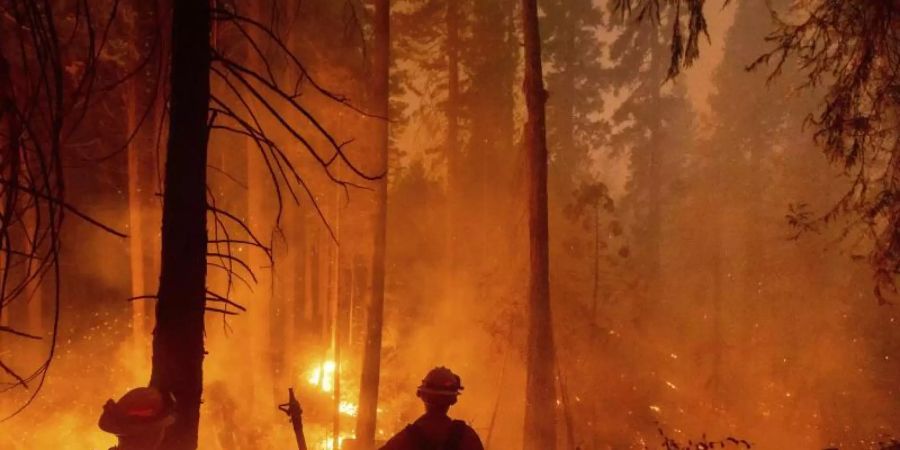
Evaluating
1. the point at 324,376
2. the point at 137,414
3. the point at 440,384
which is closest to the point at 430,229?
the point at 324,376

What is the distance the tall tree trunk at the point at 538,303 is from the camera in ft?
34.1

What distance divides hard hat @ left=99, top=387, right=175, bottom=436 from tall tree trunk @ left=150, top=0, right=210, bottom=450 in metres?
0.16

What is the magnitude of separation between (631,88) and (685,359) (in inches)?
636

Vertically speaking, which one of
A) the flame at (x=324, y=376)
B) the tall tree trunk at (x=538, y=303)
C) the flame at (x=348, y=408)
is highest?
the tall tree trunk at (x=538, y=303)

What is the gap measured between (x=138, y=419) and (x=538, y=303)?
346 inches

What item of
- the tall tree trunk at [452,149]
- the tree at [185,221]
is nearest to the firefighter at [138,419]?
the tree at [185,221]

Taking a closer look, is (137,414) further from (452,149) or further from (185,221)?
(452,149)

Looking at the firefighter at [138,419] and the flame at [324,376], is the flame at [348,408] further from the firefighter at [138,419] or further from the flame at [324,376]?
the firefighter at [138,419]

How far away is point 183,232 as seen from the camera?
9.43ft

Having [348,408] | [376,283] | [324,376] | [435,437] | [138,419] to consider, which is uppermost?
[138,419]

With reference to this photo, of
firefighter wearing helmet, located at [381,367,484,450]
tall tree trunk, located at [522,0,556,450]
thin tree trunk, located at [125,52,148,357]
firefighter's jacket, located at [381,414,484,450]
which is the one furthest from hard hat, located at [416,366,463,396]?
thin tree trunk, located at [125,52,148,357]

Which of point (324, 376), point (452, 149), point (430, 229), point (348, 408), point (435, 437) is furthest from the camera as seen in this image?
point (430, 229)

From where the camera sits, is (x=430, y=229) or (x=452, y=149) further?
(x=430, y=229)

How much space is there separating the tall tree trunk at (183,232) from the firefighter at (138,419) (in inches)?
6.6
